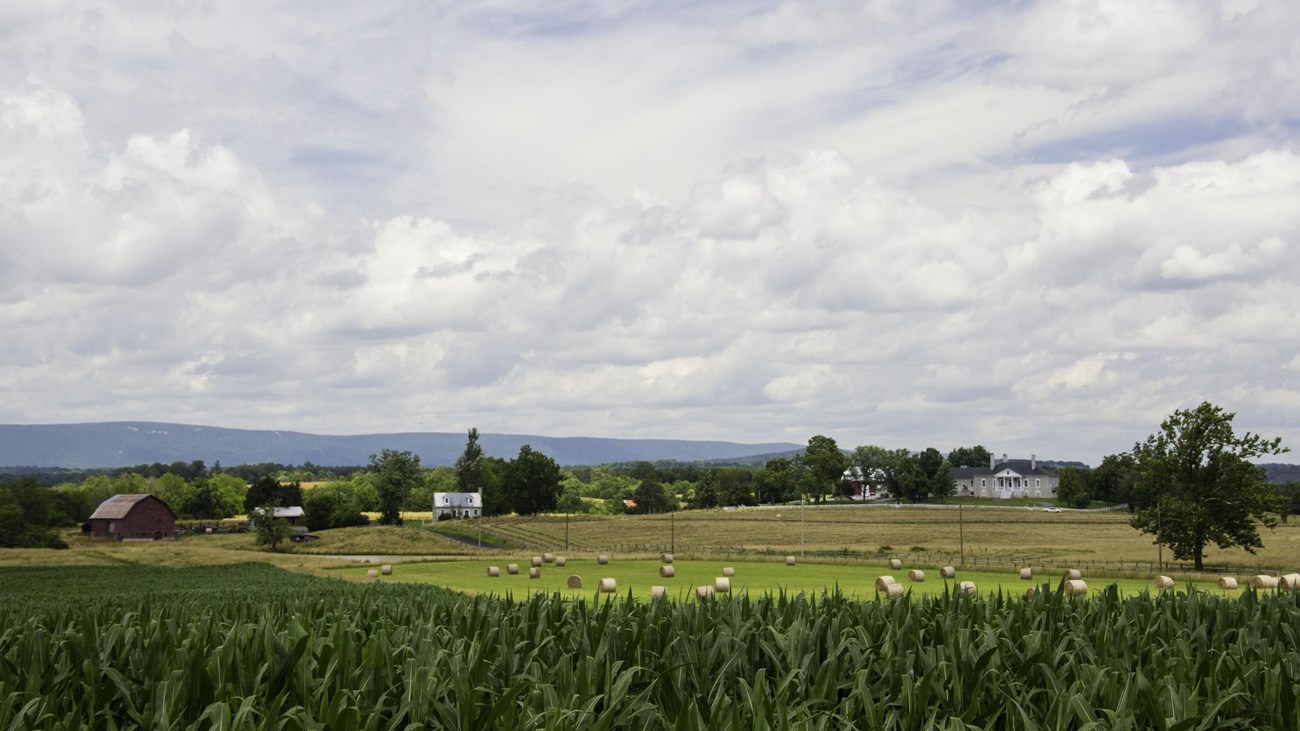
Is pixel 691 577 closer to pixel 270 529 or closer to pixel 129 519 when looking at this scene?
pixel 270 529

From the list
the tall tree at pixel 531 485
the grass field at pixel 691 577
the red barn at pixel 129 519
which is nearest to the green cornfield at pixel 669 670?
the grass field at pixel 691 577

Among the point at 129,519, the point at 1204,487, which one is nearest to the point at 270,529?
the point at 129,519

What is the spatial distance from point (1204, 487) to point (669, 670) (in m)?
79.4

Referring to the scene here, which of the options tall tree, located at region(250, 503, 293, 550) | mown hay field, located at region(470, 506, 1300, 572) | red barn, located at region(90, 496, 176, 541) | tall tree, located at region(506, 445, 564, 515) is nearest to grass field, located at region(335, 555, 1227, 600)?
mown hay field, located at region(470, 506, 1300, 572)

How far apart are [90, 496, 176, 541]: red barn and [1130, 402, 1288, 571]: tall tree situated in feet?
442

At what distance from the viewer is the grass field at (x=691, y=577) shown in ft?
165

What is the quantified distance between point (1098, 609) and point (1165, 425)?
240ft

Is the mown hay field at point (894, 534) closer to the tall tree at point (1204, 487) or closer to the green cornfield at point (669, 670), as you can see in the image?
the tall tree at point (1204, 487)

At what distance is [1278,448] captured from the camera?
7538 centimetres

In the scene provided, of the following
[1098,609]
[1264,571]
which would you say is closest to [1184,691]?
[1098,609]

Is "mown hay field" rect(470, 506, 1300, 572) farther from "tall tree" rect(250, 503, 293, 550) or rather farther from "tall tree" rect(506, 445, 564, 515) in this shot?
"tall tree" rect(250, 503, 293, 550)

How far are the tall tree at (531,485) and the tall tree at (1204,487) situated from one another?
12713cm

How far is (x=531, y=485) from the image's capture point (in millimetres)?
193000

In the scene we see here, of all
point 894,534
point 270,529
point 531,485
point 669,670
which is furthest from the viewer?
point 531,485
